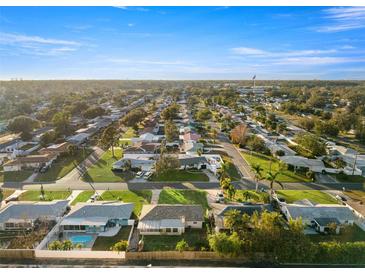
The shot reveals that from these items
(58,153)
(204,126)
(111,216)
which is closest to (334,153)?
(204,126)

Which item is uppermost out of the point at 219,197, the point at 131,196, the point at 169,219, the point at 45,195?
the point at 169,219

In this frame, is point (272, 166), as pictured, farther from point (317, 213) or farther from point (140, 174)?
point (140, 174)

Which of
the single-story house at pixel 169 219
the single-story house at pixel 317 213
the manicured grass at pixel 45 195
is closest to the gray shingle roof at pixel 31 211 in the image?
the manicured grass at pixel 45 195

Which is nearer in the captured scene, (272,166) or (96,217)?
(96,217)

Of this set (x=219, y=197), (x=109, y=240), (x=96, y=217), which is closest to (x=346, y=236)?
(x=219, y=197)

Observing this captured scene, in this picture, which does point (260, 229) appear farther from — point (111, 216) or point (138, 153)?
point (138, 153)
